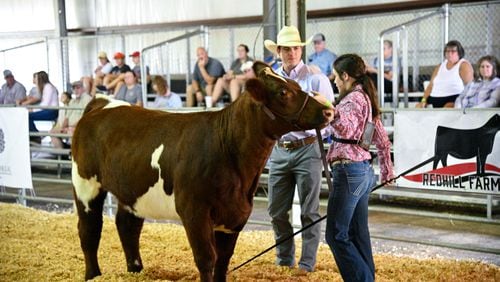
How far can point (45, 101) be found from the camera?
10.6 meters

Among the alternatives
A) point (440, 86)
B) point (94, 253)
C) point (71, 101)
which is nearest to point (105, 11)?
point (71, 101)

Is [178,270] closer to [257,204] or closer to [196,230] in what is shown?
[196,230]

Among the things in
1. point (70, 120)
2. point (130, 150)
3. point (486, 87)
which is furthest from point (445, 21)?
point (130, 150)

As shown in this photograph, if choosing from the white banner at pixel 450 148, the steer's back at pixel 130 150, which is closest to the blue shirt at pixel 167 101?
the steer's back at pixel 130 150

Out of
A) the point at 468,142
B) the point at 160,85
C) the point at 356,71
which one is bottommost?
the point at 468,142

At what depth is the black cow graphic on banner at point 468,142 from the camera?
5871mm

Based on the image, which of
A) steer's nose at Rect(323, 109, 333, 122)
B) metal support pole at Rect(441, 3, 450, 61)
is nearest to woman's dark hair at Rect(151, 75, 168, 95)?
metal support pole at Rect(441, 3, 450, 61)

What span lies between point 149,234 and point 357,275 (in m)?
3.30

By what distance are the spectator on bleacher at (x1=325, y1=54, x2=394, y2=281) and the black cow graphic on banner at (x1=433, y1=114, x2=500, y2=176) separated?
1.57 metres

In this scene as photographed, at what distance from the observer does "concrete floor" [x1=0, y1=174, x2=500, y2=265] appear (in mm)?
6492

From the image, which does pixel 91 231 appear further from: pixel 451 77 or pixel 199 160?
pixel 451 77

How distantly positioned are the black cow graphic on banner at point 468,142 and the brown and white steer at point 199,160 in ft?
6.59

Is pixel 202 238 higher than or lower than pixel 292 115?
lower

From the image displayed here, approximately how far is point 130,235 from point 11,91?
540cm
